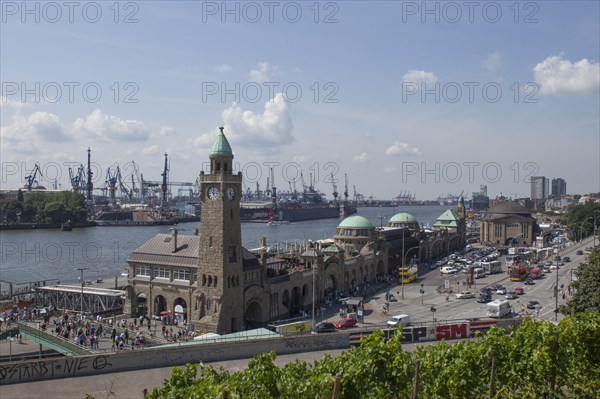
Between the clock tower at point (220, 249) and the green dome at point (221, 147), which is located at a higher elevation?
the green dome at point (221, 147)

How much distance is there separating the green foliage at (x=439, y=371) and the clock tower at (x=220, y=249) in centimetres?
2468

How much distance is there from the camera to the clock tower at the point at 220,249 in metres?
43.2

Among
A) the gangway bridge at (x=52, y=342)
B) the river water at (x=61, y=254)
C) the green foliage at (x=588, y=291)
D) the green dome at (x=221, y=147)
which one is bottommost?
the river water at (x=61, y=254)

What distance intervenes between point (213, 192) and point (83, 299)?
1839 centimetres

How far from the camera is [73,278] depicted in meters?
78.5

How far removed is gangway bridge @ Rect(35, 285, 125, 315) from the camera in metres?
51.5

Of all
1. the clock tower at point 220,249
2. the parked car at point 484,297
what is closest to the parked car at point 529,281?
the parked car at point 484,297

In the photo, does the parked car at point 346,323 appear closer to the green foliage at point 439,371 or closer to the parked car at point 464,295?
the parked car at point 464,295

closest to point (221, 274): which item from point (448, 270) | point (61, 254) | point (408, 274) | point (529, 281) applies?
point (408, 274)

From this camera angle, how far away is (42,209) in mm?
174750

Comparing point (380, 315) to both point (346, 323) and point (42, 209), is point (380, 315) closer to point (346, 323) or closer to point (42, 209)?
point (346, 323)

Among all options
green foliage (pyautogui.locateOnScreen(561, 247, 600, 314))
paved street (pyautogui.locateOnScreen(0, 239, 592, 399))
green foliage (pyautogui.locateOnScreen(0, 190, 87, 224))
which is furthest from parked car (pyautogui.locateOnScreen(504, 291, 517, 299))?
green foliage (pyautogui.locateOnScreen(0, 190, 87, 224))

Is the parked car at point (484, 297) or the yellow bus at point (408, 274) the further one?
the yellow bus at point (408, 274)

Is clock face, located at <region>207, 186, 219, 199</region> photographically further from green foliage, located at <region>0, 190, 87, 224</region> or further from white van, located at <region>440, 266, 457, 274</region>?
green foliage, located at <region>0, 190, 87, 224</region>
